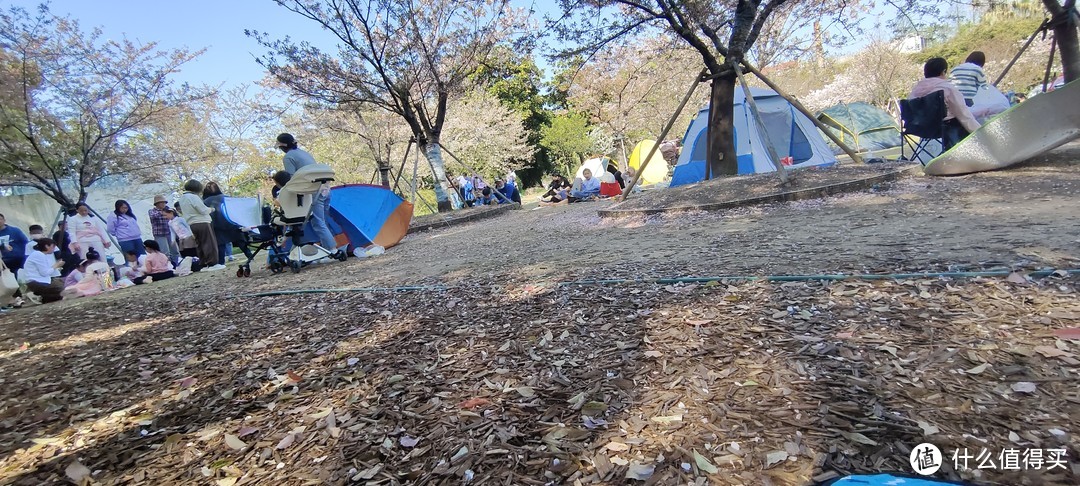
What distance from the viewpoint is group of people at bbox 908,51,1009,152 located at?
17.8 feet

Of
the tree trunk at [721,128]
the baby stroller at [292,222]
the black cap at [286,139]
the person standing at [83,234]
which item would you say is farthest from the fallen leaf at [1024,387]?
the person standing at [83,234]

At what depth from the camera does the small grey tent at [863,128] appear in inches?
568

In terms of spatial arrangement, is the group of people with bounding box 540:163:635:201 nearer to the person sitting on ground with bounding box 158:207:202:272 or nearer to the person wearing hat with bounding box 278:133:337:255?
the person wearing hat with bounding box 278:133:337:255

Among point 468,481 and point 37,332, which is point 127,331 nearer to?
point 37,332

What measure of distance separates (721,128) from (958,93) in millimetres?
3012

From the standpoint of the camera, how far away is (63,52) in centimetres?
Result: 1183

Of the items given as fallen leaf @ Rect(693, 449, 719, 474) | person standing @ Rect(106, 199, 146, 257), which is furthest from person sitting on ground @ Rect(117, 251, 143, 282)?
fallen leaf @ Rect(693, 449, 719, 474)

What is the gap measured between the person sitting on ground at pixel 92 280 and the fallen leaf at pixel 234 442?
6851 mm

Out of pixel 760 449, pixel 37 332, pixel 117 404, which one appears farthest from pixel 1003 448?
pixel 37 332

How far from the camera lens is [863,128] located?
14.6m

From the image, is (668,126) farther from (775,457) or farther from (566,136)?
(566,136)

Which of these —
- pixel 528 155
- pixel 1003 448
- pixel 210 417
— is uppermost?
pixel 528 155

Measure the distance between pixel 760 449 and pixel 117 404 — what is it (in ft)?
8.47

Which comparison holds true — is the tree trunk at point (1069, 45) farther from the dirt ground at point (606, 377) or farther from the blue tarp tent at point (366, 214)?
the blue tarp tent at point (366, 214)
